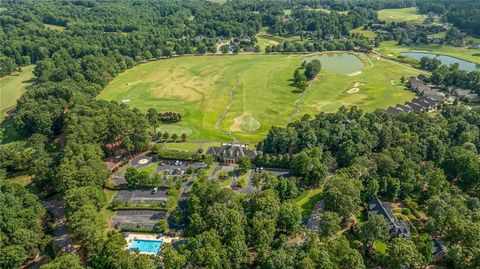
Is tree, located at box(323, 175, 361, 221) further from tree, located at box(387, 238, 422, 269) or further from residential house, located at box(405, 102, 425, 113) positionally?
residential house, located at box(405, 102, 425, 113)

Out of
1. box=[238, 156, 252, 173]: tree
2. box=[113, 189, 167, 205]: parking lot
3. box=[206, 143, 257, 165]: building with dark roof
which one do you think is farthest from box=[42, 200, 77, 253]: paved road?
box=[238, 156, 252, 173]: tree

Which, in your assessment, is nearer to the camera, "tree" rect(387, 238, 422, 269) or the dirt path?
"tree" rect(387, 238, 422, 269)

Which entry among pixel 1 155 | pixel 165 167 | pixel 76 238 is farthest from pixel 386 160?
pixel 1 155


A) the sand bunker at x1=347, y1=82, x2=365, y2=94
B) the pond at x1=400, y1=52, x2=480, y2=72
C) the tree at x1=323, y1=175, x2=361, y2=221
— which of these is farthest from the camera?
the pond at x1=400, y1=52, x2=480, y2=72

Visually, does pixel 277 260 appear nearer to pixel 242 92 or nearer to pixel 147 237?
pixel 147 237

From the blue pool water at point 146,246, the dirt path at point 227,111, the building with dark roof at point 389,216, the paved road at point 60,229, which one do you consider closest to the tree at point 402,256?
the building with dark roof at point 389,216

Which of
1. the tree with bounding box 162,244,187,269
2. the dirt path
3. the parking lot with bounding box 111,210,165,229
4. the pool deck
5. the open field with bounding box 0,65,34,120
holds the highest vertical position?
the open field with bounding box 0,65,34,120
